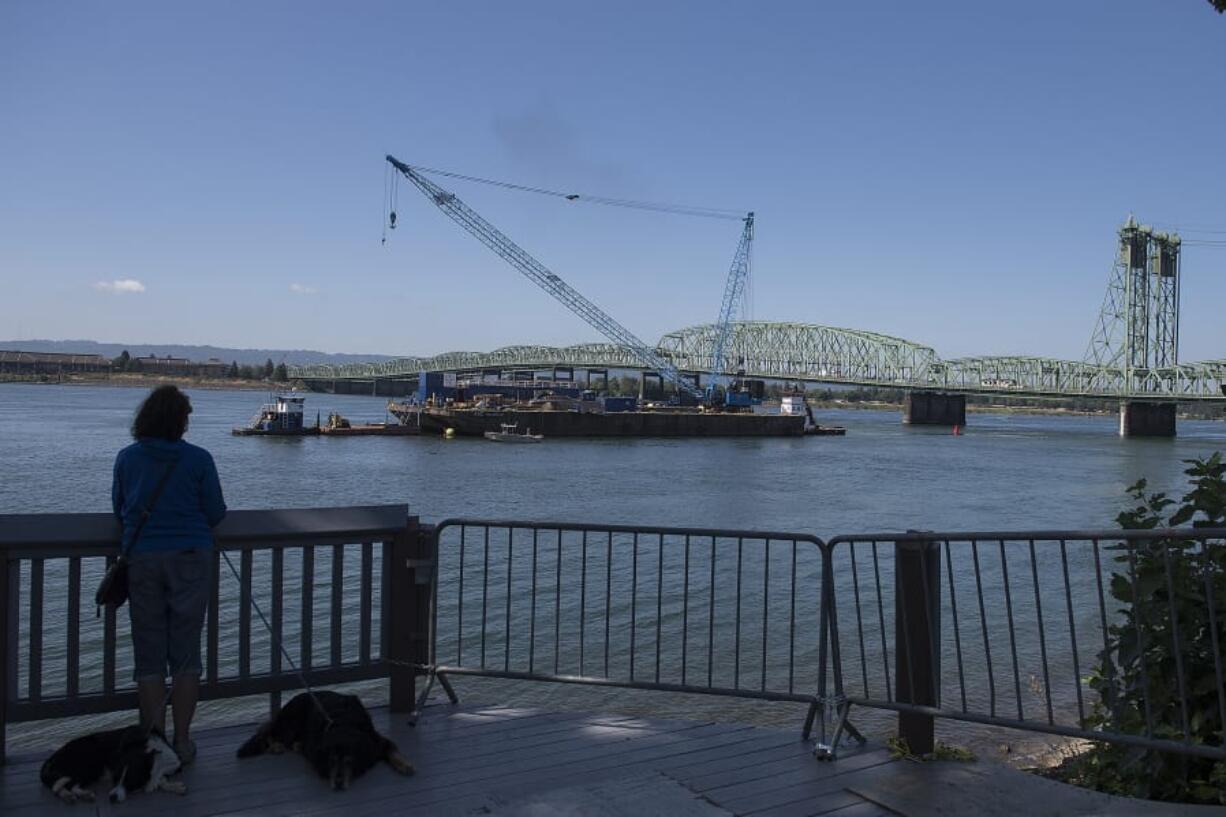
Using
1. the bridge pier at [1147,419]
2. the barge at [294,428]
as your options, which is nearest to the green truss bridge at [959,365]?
the bridge pier at [1147,419]

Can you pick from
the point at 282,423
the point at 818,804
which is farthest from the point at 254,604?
the point at 282,423

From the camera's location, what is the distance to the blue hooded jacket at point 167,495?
4.10 meters

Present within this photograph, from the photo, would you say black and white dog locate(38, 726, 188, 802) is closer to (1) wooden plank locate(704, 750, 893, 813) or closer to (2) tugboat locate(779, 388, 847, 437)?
(1) wooden plank locate(704, 750, 893, 813)

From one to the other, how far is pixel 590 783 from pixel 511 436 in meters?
69.8

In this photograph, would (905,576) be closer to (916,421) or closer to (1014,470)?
(1014,470)

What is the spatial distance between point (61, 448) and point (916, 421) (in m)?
104

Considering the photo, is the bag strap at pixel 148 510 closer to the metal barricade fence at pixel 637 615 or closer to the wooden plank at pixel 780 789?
the wooden plank at pixel 780 789

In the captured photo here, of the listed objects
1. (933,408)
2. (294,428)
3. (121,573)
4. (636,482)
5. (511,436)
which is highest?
(121,573)

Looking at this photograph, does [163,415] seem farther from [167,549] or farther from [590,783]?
[590,783]

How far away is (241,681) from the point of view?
458cm

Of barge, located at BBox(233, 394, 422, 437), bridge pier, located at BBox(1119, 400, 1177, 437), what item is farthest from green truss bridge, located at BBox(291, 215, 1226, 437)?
barge, located at BBox(233, 394, 422, 437)

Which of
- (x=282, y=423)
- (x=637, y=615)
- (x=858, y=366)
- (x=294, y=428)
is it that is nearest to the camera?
(x=637, y=615)

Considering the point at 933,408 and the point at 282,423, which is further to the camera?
the point at 933,408

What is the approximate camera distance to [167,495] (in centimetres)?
414
